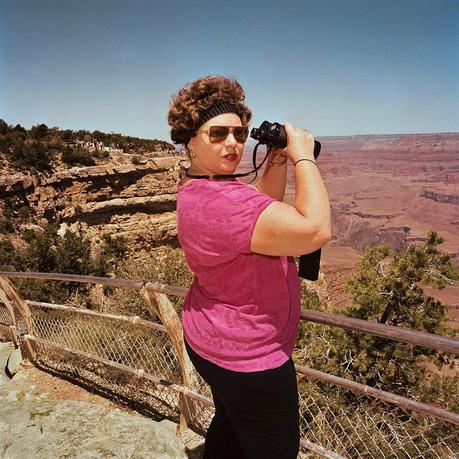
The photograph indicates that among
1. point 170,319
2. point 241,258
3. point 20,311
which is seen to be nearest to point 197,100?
point 241,258

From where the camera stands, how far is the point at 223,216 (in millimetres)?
1108

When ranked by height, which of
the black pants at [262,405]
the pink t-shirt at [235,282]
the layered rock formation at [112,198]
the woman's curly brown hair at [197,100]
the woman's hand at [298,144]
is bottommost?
the layered rock formation at [112,198]

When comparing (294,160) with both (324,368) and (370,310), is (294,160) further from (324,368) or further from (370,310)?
(370,310)

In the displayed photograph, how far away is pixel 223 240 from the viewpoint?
112 cm

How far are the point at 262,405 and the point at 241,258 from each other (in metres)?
0.54

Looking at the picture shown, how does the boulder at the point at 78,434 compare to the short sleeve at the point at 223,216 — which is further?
the boulder at the point at 78,434

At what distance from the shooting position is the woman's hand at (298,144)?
1.18m

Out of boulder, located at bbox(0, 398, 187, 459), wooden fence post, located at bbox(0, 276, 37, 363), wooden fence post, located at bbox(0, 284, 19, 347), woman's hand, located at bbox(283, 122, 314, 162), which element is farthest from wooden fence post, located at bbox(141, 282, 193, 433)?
wooden fence post, located at bbox(0, 284, 19, 347)

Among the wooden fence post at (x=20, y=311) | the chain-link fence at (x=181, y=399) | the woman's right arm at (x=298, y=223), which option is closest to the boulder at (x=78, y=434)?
the chain-link fence at (x=181, y=399)

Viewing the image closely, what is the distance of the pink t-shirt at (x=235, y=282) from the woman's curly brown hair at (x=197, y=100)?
8.5 inches

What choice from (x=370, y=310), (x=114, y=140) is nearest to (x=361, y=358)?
(x=370, y=310)

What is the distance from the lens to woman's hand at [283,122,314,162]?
3.88 ft

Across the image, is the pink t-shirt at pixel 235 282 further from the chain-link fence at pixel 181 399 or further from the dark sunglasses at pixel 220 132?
the chain-link fence at pixel 181 399

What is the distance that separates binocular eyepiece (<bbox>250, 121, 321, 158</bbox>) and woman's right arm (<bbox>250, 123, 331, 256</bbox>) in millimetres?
229
